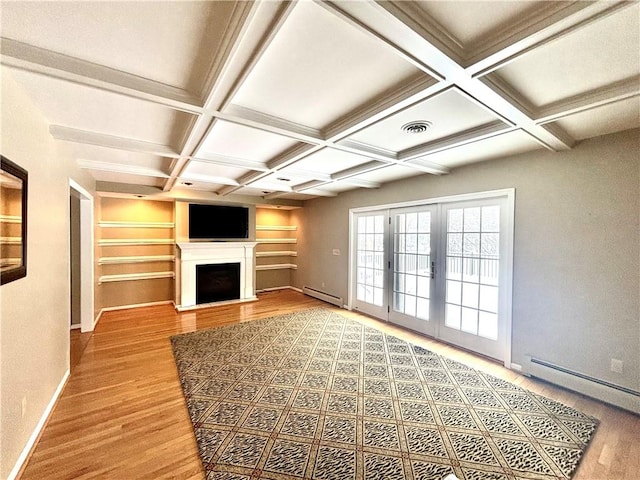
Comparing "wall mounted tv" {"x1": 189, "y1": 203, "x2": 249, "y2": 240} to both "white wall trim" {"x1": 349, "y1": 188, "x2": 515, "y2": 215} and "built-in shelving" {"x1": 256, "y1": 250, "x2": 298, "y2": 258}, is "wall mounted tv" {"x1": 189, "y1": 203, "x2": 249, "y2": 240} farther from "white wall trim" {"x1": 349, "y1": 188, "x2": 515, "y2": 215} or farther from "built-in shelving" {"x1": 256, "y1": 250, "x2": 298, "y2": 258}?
"white wall trim" {"x1": 349, "y1": 188, "x2": 515, "y2": 215}

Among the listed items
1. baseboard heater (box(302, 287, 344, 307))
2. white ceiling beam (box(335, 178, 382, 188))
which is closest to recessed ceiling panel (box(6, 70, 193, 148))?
white ceiling beam (box(335, 178, 382, 188))

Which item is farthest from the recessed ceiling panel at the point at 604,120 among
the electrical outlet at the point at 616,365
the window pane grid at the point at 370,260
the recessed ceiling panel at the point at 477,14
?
the window pane grid at the point at 370,260

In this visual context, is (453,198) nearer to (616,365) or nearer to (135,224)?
(616,365)

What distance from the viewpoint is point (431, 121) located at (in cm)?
223

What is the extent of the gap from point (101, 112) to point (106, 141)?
581 mm

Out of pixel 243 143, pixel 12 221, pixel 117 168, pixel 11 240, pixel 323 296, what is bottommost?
pixel 323 296

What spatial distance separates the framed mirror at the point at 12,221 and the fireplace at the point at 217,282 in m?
4.01

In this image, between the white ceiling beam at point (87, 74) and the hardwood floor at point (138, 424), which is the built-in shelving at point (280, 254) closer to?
the hardwood floor at point (138, 424)

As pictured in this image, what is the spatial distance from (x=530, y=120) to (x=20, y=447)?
162 inches

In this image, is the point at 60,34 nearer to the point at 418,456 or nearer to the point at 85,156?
the point at 85,156

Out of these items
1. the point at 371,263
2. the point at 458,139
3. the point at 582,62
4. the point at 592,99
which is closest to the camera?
the point at 582,62

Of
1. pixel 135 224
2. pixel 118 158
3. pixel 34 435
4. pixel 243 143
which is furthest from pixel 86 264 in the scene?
pixel 243 143

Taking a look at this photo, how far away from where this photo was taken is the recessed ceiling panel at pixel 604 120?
1926 mm

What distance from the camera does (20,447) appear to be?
5.64ft
